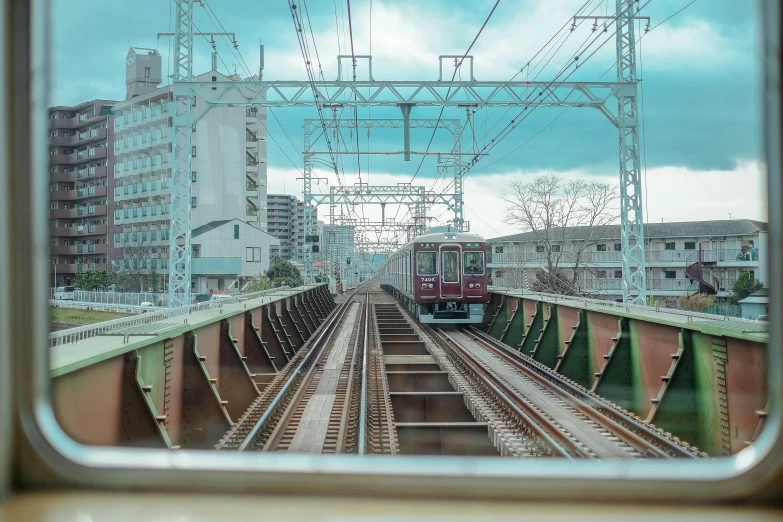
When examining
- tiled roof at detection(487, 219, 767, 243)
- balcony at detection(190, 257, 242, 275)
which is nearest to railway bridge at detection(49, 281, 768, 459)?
tiled roof at detection(487, 219, 767, 243)

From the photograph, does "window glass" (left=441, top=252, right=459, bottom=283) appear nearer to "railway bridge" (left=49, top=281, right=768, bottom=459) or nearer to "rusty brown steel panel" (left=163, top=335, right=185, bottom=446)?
"railway bridge" (left=49, top=281, right=768, bottom=459)

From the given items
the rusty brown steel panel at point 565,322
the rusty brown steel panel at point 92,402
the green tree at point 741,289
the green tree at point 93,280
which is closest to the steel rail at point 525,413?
the rusty brown steel panel at point 565,322

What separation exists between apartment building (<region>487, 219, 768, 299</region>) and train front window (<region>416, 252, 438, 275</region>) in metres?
1.40

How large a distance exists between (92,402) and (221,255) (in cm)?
1123

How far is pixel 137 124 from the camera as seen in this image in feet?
30.7

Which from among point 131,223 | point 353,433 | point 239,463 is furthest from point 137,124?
point 239,463

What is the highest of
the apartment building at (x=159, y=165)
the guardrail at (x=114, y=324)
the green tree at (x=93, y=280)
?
the apartment building at (x=159, y=165)

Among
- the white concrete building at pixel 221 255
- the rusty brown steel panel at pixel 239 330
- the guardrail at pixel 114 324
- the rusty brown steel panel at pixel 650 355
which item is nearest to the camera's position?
the guardrail at pixel 114 324

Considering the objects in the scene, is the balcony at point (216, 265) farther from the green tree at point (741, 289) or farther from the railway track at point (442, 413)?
the green tree at point (741, 289)

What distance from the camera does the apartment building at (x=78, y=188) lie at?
296cm

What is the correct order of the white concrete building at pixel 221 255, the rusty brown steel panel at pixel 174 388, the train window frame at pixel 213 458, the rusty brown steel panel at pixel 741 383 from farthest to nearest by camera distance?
the white concrete building at pixel 221 255 → the rusty brown steel panel at pixel 174 388 → the rusty brown steel panel at pixel 741 383 → the train window frame at pixel 213 458

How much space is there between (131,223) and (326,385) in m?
3.47

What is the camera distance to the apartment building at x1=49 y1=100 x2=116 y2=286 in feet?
9.73

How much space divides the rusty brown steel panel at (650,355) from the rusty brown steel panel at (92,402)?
462 centimetres
